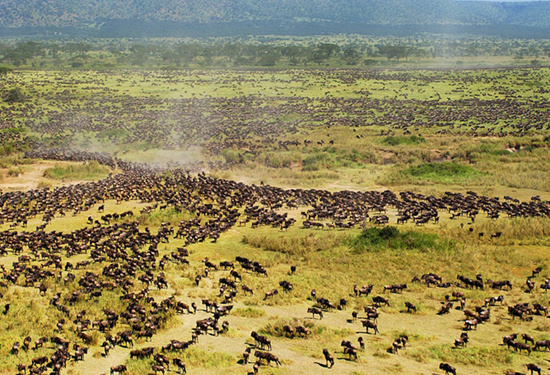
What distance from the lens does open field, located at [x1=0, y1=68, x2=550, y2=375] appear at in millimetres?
16312

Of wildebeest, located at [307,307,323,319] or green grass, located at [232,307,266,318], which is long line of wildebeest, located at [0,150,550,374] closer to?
wildebeest, located at [307,307,323,319]

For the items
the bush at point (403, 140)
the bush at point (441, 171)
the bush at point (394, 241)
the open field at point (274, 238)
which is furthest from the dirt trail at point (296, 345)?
the bush at point (403, 140)

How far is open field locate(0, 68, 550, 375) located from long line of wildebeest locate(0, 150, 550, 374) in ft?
0.42

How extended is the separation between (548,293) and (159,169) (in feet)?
116

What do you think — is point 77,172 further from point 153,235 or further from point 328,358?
point 328,358

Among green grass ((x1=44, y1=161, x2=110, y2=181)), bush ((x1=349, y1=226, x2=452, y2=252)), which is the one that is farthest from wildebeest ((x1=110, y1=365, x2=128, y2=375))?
green grass ((x1=44, y1=161, x2=110, y2=181))

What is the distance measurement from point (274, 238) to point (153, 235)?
6818 millimetres

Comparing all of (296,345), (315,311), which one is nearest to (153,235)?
(315,311)

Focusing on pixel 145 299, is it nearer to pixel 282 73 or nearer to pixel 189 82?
pixel 189 82

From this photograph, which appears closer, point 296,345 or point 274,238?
point 296,345

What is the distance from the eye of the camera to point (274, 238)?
93.4 ft

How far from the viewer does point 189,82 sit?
116 metres

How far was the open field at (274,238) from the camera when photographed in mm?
16312

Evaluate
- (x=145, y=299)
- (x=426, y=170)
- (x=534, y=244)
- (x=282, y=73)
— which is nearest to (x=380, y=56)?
(x=282, y=73)
